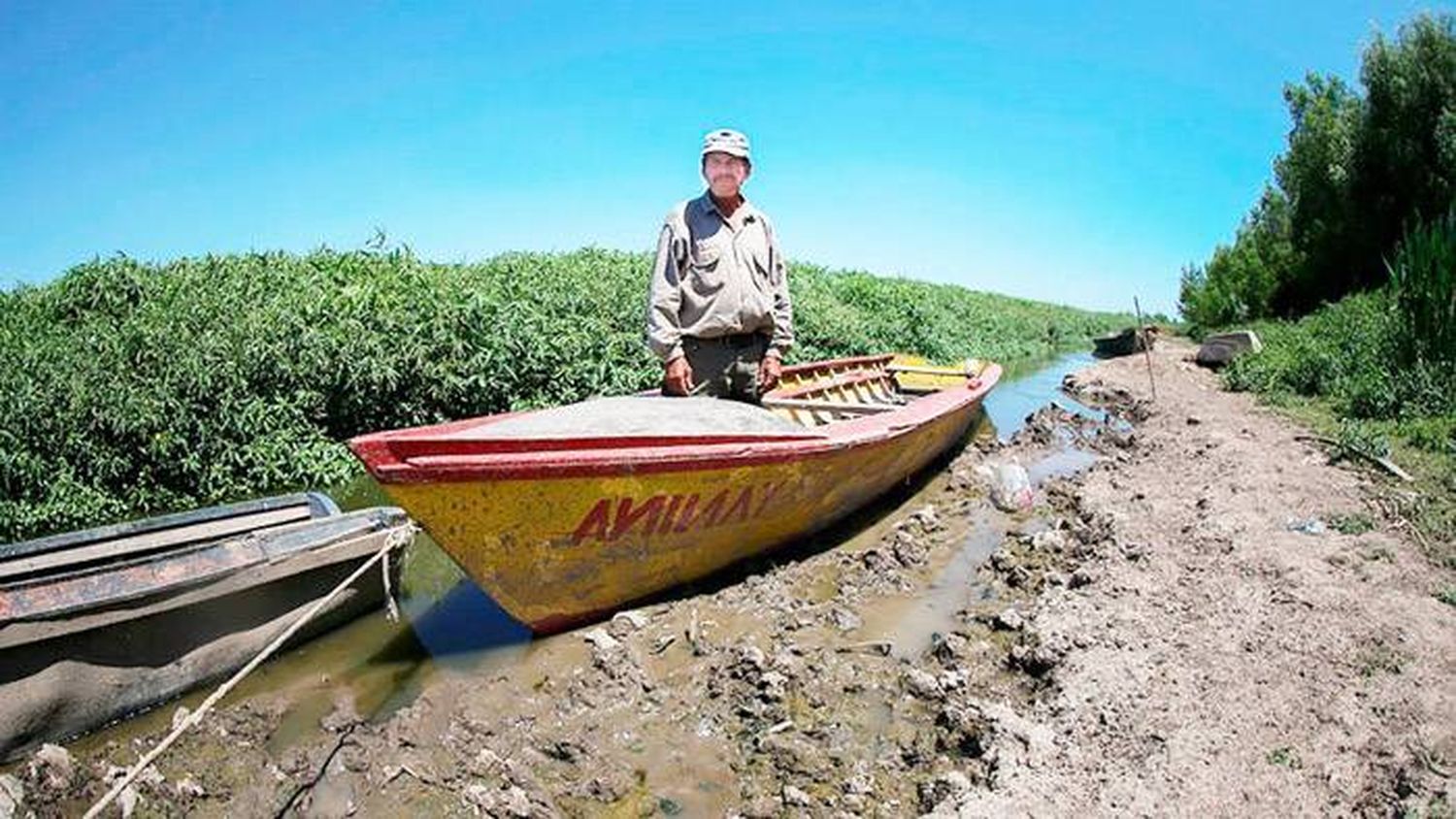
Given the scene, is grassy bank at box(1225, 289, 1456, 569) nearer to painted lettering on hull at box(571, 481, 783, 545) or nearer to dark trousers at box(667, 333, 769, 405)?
painted lettering on hull at box(571, 481, 783, 545)

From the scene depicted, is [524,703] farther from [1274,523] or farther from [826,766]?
[1274,523]

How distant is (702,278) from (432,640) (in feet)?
8.02

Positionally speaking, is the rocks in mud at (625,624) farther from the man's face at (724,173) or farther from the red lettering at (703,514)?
the man's face at (724,173)

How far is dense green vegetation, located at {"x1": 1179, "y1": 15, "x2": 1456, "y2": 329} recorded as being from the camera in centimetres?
1730

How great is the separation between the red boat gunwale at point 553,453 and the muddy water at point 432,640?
898mm

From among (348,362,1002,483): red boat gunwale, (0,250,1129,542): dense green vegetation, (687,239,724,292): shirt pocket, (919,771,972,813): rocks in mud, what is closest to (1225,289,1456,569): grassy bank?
(919,771,972,813): rocks in mud

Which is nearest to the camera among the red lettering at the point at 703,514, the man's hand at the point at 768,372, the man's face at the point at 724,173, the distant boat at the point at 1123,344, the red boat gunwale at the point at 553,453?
the red boat gunwale at the point at 553,453

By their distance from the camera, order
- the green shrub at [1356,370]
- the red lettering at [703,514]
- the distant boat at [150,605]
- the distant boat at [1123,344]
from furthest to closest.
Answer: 1. the distant boat at [1123,344]
2. the green shrub at [1356,370]
3. the red lettering at [703,514]
4. the distant boat at [150,605]

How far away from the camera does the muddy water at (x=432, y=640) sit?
141 inches

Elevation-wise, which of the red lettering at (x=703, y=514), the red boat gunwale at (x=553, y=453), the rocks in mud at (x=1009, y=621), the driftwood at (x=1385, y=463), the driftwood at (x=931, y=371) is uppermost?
the driftwood at (x=931, y=371)

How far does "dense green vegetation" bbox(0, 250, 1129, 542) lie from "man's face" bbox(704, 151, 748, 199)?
433cm

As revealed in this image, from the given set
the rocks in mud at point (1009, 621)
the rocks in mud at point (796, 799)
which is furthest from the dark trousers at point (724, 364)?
the rocks in mud at point (796, 799)

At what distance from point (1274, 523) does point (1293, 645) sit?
70.3 inches

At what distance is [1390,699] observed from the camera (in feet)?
9.32
